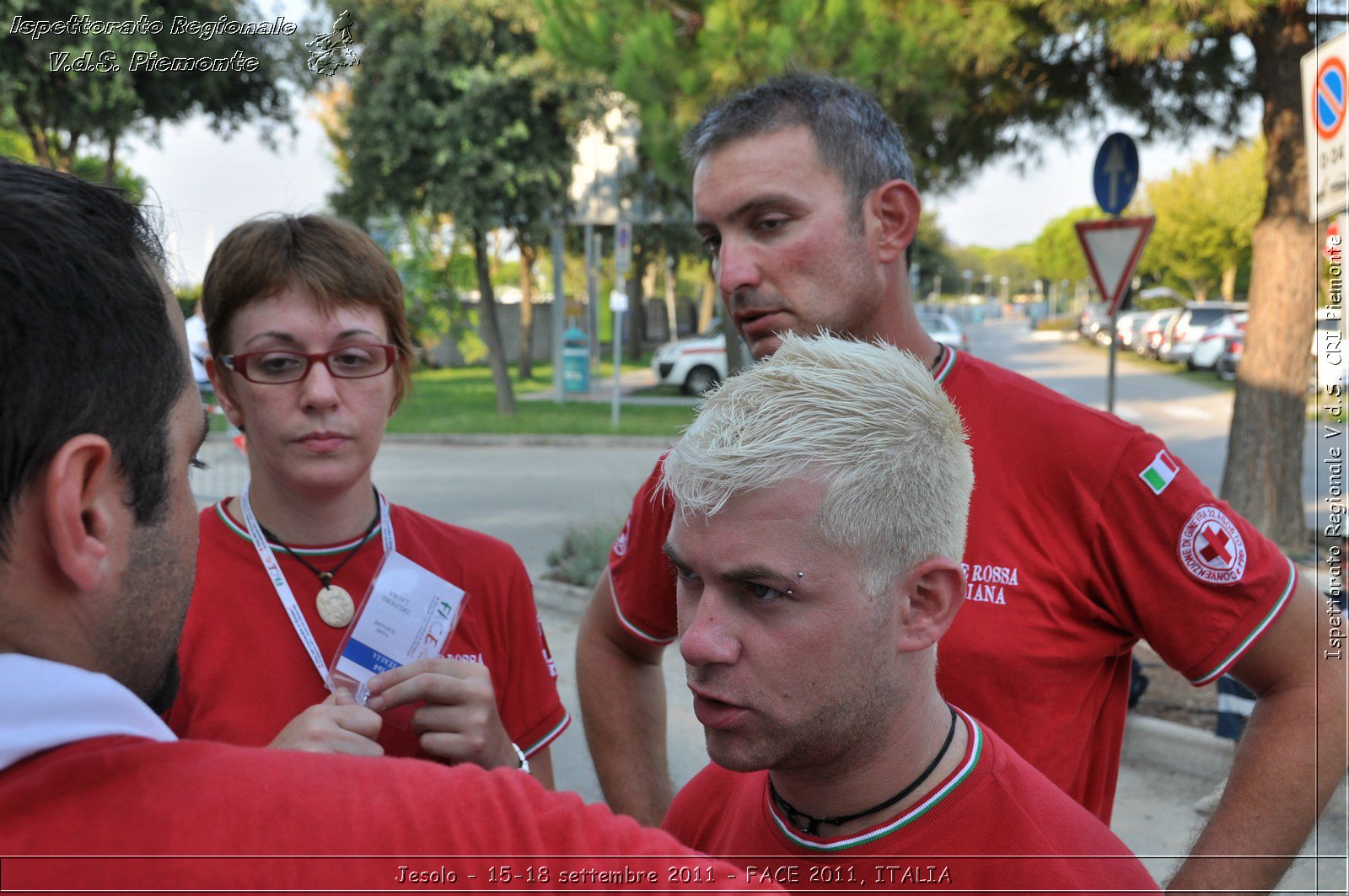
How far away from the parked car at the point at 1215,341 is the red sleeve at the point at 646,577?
105ft

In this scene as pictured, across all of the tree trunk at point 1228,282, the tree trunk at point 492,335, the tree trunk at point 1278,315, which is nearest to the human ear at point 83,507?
the tree trunk at point 1278,315

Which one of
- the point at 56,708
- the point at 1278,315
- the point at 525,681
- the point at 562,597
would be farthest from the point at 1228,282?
the point at 56,708

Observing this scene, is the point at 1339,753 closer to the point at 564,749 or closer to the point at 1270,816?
the point at 1270,816

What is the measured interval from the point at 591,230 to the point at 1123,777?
20.9 metres

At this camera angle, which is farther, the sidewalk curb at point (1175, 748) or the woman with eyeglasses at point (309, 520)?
the sidewalk curb at point (1175, 748)

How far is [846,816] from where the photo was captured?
1.55 m

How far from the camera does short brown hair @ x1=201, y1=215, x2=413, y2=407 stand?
2.41m

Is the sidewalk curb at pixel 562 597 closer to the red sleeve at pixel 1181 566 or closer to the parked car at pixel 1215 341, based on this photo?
the red sleeve at pixel 1181 566

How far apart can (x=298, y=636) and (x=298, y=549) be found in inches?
8.9

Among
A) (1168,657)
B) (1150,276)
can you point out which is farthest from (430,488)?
(1150,276)

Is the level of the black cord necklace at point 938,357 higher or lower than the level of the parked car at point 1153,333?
higher

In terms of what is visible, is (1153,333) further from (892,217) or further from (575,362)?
(892,217)

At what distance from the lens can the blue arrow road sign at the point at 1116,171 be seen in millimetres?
8586

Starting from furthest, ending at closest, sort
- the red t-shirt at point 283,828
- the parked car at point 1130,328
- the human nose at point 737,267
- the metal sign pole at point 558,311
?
the parked car at point 1130,328, the metal sign pole at point 558,311, the human nose at point 737,267, the red t-shirt at point 283,828
